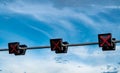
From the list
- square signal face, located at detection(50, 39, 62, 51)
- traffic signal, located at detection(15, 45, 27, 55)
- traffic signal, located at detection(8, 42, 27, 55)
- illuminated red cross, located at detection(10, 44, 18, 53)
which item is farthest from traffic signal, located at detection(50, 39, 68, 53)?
illuminated red cross, located at detection(10, 44, 18, 53)

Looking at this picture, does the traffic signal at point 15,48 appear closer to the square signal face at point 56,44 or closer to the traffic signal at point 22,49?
the traffic signal at point 22,49

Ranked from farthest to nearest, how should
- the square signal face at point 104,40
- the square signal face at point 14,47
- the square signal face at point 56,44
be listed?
1. the square signal face at point 14,47
2. the square signal face at point 56,44
3. the square signal face at point 104,40

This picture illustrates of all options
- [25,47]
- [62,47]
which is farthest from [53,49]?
[25,47]

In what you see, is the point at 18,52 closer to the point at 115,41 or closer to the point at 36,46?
the point at 36,46

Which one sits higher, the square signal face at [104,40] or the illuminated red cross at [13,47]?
the square signal face at [104,40]

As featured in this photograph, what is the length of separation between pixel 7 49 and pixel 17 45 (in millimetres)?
792

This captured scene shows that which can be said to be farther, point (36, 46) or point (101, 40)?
point (36, 46)

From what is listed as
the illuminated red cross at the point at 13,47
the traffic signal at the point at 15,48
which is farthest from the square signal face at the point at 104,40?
the illuminated red cross at the point at 13,47

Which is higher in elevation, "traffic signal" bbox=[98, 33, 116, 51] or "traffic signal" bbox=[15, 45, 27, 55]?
"traffic signal" bbox=[98, 33, 116, 51]

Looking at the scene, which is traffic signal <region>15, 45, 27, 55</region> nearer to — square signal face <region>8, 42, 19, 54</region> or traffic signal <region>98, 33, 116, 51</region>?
square signal face <region>8, 42, 19, 54</region>

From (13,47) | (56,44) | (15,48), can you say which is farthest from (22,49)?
(56,44)

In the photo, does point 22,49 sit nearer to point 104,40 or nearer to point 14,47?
point 14,47

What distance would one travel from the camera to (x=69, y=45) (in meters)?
24.9

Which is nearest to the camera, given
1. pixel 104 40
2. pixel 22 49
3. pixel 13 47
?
pixel 104 40
